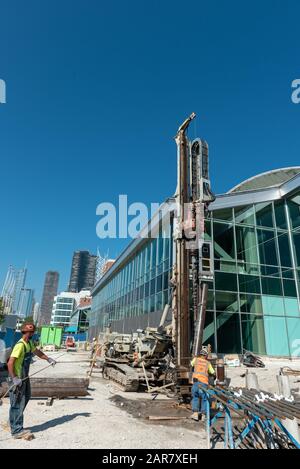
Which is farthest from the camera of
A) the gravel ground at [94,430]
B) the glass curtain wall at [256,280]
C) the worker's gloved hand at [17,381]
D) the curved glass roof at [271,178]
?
the curved glass roof at [271,178]

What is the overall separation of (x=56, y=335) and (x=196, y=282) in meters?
37.6

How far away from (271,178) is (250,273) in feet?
34.3

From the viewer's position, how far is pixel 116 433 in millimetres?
6121

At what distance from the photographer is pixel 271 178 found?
26938 millimetres

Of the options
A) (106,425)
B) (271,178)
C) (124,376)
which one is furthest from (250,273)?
(106,425)

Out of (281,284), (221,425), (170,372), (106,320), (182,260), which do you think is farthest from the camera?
(106,320)

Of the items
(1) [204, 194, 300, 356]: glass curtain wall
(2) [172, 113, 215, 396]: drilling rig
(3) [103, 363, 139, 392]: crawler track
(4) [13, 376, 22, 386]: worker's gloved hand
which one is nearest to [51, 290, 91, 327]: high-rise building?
(1) [204, 194, 300, 356]: glass curtain wall

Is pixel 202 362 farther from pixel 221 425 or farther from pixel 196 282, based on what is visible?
pixel 196 282

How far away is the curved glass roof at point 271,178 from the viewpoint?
2641cm

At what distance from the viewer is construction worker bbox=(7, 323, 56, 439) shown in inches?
222

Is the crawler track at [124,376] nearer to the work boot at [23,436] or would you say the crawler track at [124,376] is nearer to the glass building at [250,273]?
the glass building at [250,273]

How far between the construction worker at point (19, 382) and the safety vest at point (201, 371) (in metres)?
3.53

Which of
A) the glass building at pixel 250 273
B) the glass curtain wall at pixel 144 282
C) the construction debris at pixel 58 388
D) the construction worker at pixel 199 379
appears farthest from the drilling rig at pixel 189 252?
the glass curtain wall at pixel 144 282
